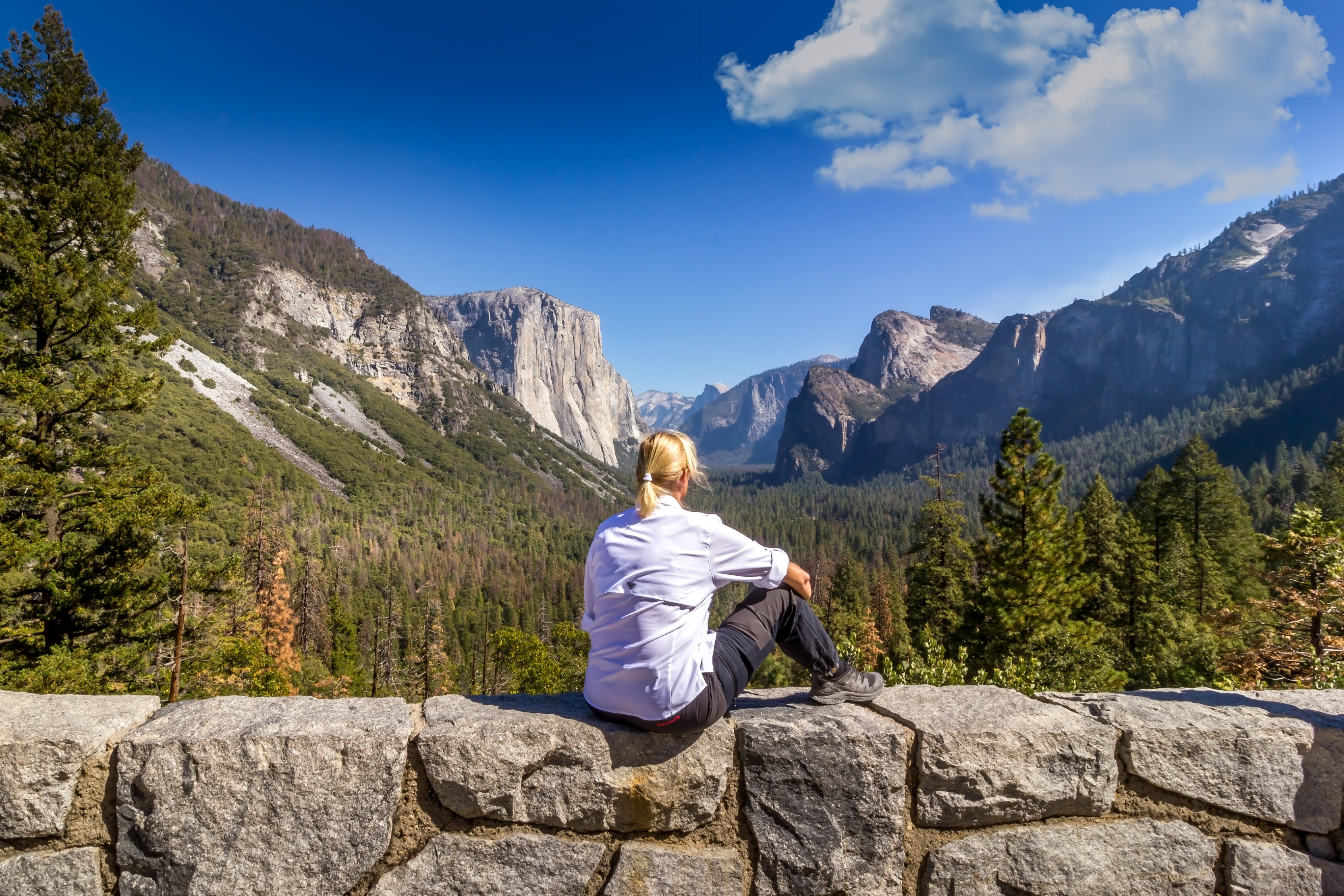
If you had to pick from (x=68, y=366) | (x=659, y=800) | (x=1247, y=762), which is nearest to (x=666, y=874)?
(x=659, y=800)

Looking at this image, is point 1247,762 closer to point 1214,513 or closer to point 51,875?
point 51,875

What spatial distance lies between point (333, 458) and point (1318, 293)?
254 metres

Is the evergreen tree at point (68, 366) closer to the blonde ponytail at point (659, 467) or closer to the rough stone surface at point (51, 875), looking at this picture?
the rough stone surface at point (51, 875)

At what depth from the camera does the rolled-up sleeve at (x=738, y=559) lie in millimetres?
2744

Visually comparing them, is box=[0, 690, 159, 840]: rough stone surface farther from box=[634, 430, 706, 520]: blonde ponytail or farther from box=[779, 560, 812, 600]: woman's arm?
box=[779, 560, 812, 600]: woman's arm

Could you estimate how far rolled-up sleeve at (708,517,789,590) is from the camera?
274 centimetres

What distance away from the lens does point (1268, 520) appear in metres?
57.2

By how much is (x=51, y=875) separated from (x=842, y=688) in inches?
125

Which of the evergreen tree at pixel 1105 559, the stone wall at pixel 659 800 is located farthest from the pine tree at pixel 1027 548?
the stone wall at pixel 659 800

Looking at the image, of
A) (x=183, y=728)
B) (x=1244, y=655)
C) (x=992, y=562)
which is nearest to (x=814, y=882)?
(x=183, y=728)

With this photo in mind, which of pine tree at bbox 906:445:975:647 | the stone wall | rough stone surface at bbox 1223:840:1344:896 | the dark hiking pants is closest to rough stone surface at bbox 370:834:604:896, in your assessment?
the stone wall

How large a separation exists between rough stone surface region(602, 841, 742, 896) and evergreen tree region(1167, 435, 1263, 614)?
1384 inches

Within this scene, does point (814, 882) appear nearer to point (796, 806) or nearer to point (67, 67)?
point (796, 806)

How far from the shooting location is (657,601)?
2.59 m
